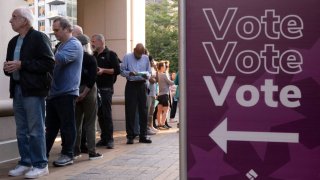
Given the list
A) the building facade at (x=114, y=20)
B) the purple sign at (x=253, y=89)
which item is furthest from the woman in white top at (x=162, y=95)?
the purple sign at (x=253, y=89)

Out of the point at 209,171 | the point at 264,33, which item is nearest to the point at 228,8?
the point at 264,33

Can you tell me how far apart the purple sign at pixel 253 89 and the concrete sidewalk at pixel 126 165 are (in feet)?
10.8

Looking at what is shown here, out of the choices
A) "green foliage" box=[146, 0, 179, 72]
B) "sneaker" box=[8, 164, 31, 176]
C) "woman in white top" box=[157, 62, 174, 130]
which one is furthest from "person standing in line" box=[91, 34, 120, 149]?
"green foliage" box=[146, 0, 179, 72]

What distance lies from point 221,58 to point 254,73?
172 millimetres

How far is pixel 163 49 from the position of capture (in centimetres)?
4084

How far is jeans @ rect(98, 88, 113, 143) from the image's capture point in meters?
8.21

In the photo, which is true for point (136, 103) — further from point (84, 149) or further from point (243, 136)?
point (243, 136)

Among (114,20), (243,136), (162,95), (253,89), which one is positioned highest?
(114,20)

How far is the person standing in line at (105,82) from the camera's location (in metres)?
8.23

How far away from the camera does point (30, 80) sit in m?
5.51

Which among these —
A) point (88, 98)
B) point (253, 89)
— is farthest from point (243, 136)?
point (88, 98)

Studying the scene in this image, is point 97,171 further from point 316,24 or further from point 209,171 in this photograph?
point 316,24

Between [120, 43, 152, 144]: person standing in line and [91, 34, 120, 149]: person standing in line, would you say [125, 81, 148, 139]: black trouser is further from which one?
[91, 34, 120, 149]: person standing in line

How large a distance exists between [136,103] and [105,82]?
883mm
